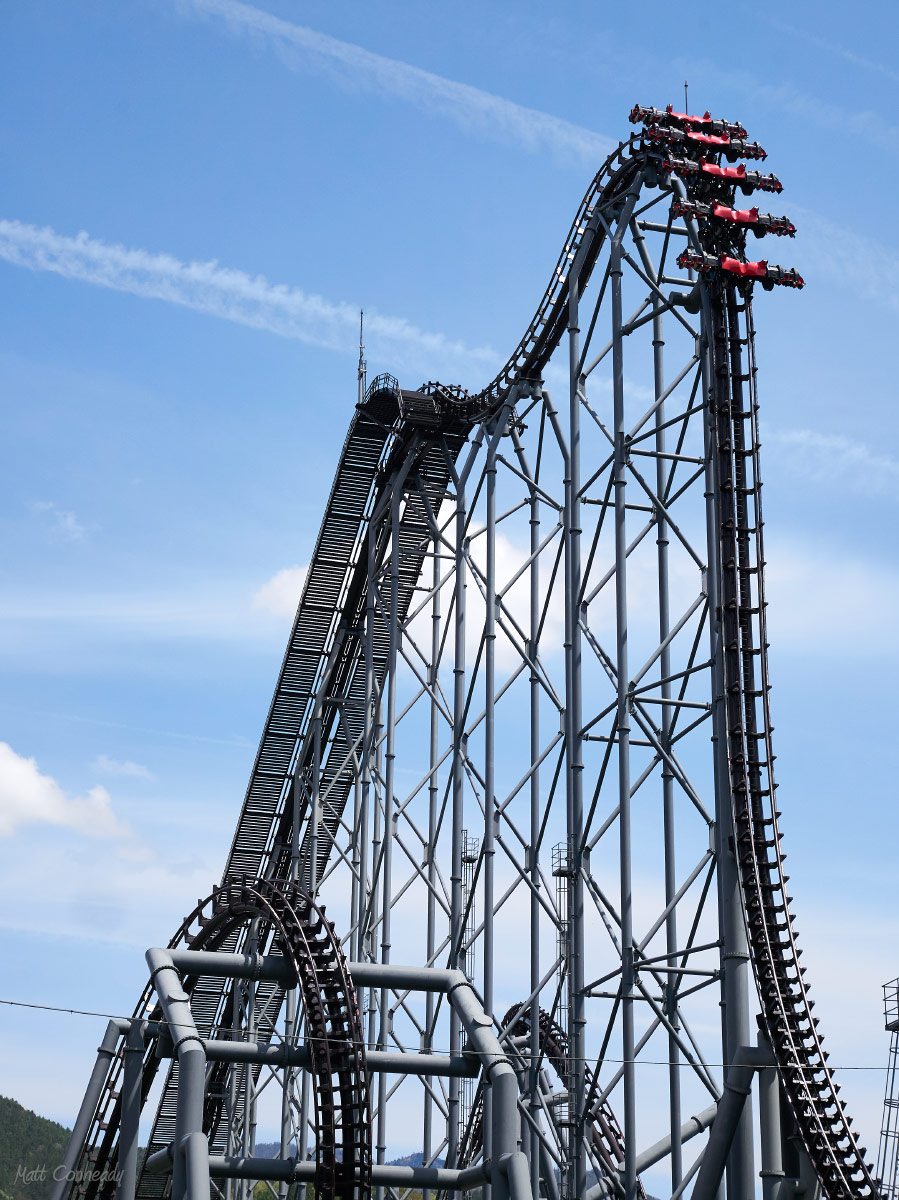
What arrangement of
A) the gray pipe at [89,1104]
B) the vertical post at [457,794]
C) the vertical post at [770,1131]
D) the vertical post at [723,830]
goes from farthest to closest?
the vertical post at [457,794] → the gray pipe at [89,1104] → the vertical post at [723,830] → the vertical post at [770,1131]

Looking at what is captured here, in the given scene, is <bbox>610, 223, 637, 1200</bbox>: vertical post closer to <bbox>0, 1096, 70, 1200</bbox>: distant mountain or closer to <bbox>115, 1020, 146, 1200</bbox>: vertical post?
<bbox>115, 1020, 146, 1200</bbox>: vertical post

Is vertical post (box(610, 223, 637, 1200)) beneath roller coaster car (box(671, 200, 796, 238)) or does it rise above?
beneath

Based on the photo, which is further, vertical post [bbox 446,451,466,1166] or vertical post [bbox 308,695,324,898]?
vertical post [bbox 308,695,324,898]

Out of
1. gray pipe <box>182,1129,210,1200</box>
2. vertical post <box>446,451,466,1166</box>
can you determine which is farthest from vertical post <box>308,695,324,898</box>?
gray pipe <box>182,1129,210,1200</box>

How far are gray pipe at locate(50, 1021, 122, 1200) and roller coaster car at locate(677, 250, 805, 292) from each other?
10.5 meters

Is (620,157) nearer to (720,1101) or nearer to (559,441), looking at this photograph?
(559,441)

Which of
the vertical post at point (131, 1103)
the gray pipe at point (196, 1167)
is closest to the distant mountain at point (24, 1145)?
the vertical post at point (131, 1103)

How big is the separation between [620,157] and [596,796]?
7684 millimetres

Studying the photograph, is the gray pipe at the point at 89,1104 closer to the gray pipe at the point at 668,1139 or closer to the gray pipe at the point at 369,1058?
the gray pipe at the point at 369,1058

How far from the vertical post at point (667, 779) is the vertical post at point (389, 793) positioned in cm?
651

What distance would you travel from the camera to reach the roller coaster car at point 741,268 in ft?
56.3

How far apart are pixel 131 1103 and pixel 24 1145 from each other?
8265 centimetres

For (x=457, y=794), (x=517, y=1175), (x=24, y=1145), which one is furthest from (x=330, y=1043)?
(x=24, y=1145)

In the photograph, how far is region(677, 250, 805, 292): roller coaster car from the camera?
17156 mm
